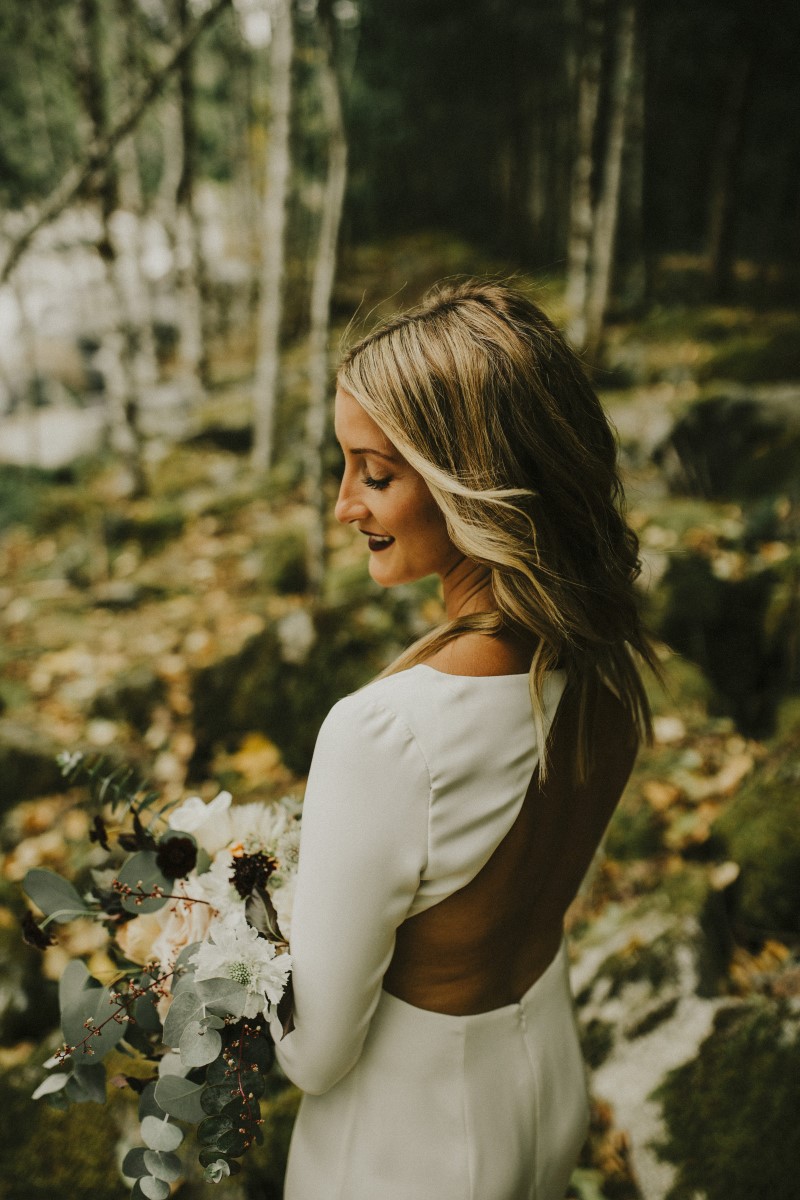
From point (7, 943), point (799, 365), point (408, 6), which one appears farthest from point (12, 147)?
point (7, 943)

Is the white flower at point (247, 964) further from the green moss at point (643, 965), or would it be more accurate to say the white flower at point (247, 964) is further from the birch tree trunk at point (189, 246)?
the birch tree trunk at point (189, 246)

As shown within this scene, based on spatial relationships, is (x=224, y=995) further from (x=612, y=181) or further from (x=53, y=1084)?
(x=612, y=181)

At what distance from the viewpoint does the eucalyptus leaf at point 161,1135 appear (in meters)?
1.27

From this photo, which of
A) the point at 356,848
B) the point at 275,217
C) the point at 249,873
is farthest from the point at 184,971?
the point at 275,217

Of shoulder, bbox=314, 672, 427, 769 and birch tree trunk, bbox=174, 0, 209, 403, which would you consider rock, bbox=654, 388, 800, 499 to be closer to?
shoulder, bbox=314, 672, 427, 769

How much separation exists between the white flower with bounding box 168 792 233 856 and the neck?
0.54 meters

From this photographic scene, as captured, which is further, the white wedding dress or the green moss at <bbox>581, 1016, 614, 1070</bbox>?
the green moss at <bbox>581, 1016, 614, 1070</bbox>

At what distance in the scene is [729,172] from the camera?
11742mm

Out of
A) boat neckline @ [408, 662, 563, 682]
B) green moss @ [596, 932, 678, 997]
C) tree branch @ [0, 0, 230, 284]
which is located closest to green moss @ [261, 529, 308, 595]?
tree branch @ [0, 0, 230, 284]

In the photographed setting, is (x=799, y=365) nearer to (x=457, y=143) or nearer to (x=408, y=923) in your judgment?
(x=408, y=923)

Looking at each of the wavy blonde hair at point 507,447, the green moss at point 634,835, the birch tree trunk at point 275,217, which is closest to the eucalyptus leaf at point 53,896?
the wavy blonde hair at point 507,447

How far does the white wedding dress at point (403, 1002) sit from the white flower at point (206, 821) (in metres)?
0.27

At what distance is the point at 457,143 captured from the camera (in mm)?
17547

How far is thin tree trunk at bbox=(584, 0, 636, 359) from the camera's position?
8.85 meters
